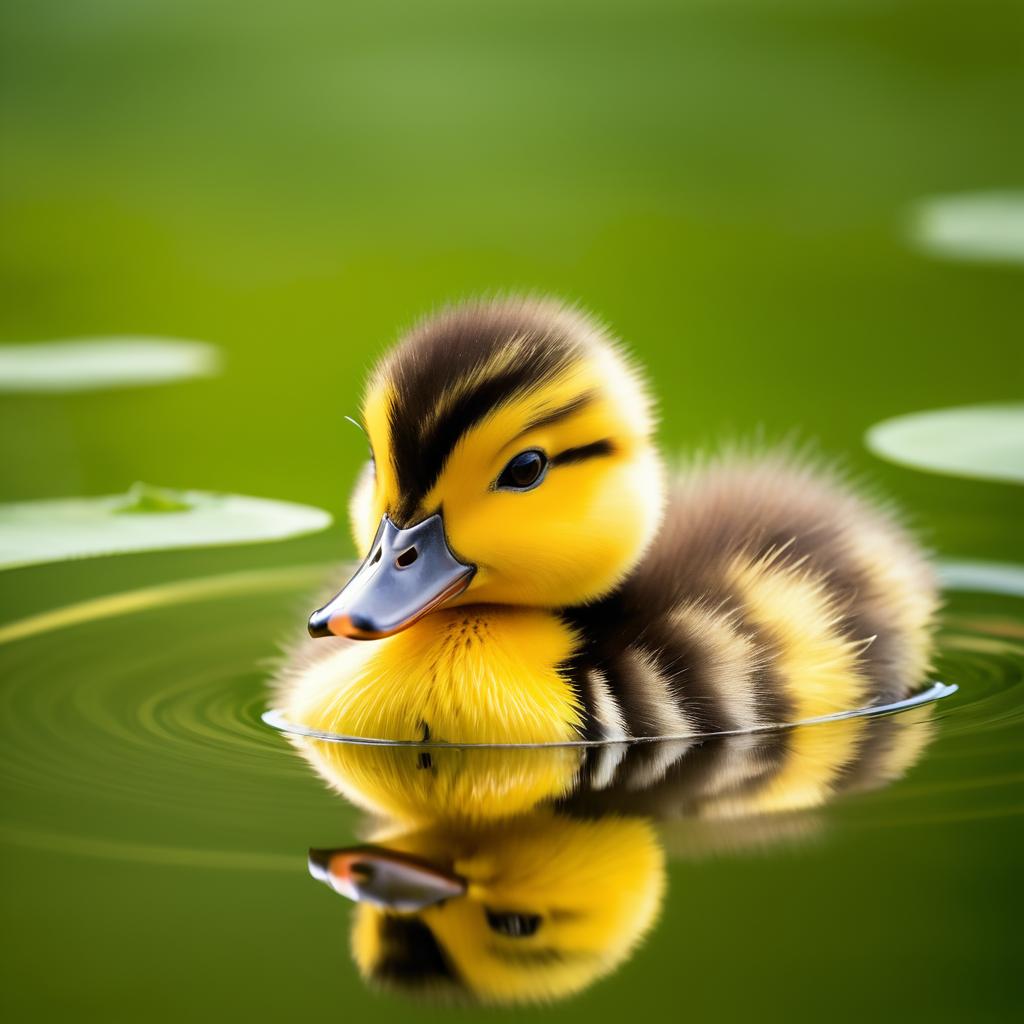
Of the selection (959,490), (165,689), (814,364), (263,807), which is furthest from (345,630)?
(814,364)

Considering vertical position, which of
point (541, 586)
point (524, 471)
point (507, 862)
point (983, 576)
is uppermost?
point (524, 471)

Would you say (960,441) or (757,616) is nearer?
(757,616)

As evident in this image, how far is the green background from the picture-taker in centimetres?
167

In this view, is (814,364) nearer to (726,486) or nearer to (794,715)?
(726,486)

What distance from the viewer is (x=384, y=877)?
183 centimetres

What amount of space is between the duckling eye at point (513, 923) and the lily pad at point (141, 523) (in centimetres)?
136

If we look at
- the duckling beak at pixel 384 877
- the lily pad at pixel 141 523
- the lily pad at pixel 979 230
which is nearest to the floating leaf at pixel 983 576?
the lily pad at pixel 141 523

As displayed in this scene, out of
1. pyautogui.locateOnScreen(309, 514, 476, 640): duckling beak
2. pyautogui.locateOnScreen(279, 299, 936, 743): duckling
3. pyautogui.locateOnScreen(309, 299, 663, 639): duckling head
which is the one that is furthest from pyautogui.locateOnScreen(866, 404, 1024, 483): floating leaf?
pyautogui.locateOnScreen(309, 514, 476, 640): duckling beak

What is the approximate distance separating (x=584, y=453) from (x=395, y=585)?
0.97 ft

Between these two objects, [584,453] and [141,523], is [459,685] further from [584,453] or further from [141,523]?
[141,523]

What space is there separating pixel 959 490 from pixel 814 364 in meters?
0.98

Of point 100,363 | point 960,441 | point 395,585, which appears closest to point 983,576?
point 960,441

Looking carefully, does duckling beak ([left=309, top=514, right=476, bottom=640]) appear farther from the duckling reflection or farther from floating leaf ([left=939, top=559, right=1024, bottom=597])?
floating leaf ([left=939, top=559, right=1024, bottom=597])

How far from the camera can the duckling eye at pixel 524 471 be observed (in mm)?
2254
